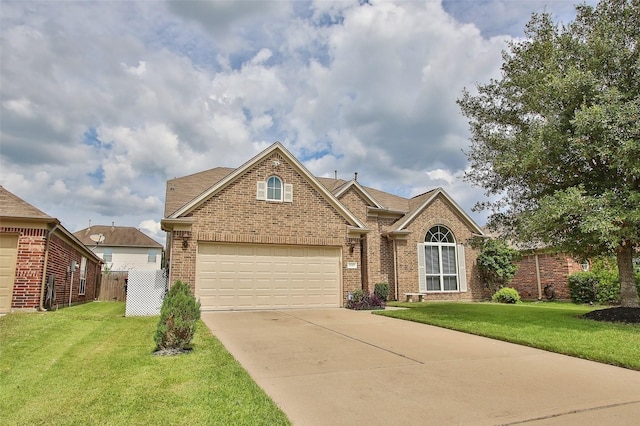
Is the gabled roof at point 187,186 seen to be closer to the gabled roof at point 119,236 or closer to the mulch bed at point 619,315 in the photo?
the mulch bed at point 619,315

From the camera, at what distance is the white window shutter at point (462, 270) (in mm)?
18984

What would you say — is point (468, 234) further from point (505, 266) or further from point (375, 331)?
point (375, 331)

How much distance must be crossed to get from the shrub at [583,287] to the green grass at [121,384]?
57.9ft

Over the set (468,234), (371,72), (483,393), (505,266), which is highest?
(371,72)

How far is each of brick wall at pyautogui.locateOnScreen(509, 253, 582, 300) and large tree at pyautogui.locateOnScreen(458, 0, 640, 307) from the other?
9.30m

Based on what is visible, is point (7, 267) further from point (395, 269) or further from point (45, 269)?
point (395, 269)

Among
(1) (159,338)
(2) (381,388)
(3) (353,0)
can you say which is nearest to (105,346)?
(1) (159,338)

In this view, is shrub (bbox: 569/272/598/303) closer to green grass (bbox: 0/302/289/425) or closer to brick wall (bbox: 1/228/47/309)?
green grass (bbox: 0/302/289/425)

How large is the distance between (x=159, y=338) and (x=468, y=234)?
16416 mm

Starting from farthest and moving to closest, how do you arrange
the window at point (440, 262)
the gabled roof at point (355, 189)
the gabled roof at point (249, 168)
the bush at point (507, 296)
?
the window at point (440, 262), the bush at point (507, 296), the gabled roof at point (355, 189), the gabled roof at point (249, 168)

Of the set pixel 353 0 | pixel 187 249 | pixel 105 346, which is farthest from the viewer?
pixel 187 249

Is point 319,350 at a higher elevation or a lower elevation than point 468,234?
lower

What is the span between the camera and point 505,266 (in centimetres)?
1911

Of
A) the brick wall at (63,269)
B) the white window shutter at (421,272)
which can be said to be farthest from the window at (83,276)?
the white window shutter at (421,272)
